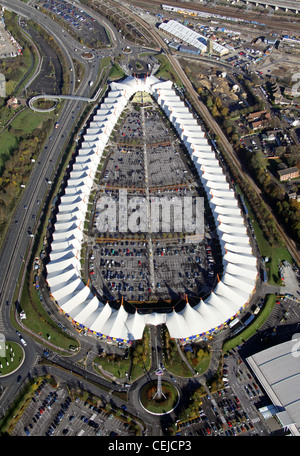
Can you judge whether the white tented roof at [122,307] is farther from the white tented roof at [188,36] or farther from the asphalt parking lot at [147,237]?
the white tented roof at [188,36]

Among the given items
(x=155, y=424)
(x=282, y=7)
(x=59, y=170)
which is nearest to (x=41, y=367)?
(x=155, y=424)

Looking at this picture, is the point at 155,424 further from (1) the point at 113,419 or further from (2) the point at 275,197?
(2) the point at 275,197

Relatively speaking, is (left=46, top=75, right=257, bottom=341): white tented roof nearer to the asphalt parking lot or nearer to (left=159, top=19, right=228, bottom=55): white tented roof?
the asphalt parking lot

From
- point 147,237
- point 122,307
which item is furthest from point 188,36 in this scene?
point 122,307

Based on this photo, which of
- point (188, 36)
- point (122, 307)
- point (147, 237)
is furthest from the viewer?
point (188, 36)

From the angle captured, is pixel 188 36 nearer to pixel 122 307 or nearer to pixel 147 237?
pixel 147 237

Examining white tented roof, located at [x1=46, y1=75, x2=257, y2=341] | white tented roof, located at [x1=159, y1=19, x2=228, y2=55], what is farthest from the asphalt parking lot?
white tented roof, located at [x1=159, y1=19, x2=228, y2=55]

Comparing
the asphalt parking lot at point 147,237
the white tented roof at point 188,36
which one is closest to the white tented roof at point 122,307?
the asphalt parking lot at point 147,237
